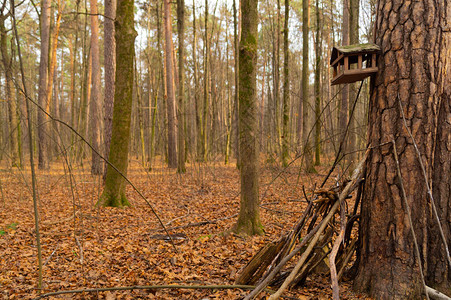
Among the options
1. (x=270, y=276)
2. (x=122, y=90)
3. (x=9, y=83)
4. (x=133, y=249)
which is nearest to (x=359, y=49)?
(x=270, y=276)

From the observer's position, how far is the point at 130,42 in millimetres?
6289

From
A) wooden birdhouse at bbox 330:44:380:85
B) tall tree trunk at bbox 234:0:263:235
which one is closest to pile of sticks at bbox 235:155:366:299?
wooden birdhouse at bbox 330:44:380:85

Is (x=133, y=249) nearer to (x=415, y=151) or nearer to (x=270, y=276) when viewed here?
(x=270, y=276)

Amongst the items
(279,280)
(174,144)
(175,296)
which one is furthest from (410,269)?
(174,144)

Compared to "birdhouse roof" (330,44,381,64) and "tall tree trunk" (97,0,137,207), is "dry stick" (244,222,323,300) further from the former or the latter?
"tall tree trunk" (97,0,137,207)

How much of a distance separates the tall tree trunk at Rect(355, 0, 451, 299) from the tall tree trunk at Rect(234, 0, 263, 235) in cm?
217

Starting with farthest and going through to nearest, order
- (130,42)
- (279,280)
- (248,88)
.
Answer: (130,42), (248,88), (279,280)

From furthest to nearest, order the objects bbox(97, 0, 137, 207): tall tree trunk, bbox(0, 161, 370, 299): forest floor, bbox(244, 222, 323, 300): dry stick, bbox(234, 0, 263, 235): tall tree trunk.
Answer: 1. bbox(97, 0, 137, 207): tall tree trunk
2. bbox(234, 0, 263, 235): tall tree trunk
3. bbox(0, 161, 370, 299): forest floor
4. bbox(244, 222, 323, 300): dry stick

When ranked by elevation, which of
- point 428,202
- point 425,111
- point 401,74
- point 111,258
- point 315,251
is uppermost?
point 401,74

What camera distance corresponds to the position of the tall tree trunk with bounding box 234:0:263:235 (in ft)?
13.9

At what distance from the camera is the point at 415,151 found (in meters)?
2.17

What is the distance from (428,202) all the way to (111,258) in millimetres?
3630

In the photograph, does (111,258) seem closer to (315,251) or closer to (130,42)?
(315,251)

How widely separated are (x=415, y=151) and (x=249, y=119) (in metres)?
2.39
